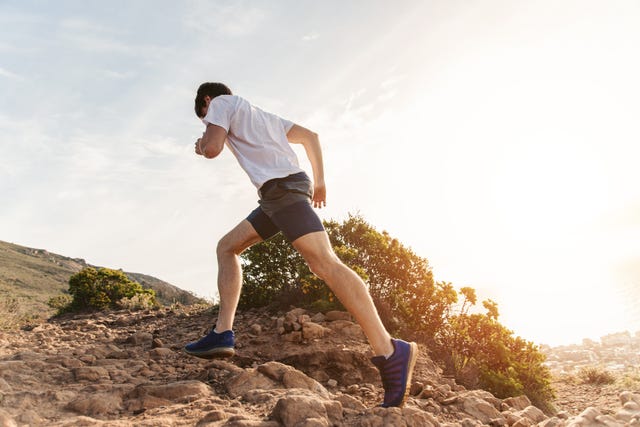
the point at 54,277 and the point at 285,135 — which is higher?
the point at 54,277

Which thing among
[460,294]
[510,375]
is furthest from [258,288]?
[510,375]

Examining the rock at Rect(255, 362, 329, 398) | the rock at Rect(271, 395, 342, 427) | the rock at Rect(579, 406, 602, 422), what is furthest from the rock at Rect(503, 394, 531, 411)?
the rock at Rect(271, 395, 342, 427)

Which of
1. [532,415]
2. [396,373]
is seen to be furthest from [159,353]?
[532,415]

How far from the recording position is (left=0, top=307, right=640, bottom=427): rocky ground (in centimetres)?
279

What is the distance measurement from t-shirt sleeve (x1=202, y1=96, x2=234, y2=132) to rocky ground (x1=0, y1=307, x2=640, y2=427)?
1.70 m

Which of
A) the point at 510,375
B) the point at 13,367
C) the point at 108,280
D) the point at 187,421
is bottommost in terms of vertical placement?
the point at 187,421

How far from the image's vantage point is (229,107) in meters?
3.44

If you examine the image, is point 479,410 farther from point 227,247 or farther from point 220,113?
point 220,113

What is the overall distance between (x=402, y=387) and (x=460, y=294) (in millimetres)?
3691

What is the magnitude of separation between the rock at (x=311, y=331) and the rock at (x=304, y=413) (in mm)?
2383

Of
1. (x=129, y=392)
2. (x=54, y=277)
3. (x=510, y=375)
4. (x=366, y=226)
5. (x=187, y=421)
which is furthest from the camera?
(x=54, y=277)

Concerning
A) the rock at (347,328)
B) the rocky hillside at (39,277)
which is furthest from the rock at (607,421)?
the rocky hillside at (39,277)

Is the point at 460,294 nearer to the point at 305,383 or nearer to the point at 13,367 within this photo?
the point at 305,383

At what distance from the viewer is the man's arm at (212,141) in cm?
328
